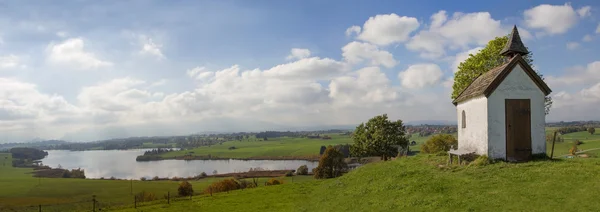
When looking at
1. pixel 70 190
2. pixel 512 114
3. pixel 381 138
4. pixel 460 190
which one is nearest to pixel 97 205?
pixel 381 138

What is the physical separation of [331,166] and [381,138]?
990 centimetres

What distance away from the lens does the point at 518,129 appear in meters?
18.9

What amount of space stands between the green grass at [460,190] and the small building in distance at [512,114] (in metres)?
1.36

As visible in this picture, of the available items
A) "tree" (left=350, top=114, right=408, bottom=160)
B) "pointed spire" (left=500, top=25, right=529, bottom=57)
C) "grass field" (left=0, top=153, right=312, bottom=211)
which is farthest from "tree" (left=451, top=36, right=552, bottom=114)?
"grass field" (left=0, top=153, right=312, bottom=211)

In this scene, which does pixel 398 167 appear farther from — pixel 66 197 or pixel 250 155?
pixel 250 155

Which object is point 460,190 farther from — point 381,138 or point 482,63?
point 381,138

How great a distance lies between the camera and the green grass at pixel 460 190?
11977mm

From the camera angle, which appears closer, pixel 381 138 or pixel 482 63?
pixel 482 63

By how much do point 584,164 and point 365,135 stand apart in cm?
3809

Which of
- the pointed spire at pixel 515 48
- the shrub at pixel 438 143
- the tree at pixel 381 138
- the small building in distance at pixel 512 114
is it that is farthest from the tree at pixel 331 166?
the pointed spire at pixel 515 48

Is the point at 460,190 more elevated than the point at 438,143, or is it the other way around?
the point at 460,190

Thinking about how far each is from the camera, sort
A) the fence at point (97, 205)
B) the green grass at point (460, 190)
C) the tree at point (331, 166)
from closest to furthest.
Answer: the green grass at point (460, 190) < the fence at point (97, 205) < the tree at point (331, 166)

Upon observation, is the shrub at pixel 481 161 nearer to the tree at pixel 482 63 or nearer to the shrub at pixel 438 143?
the tree at pixel 482 63

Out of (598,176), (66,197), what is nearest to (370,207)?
(598,176)
